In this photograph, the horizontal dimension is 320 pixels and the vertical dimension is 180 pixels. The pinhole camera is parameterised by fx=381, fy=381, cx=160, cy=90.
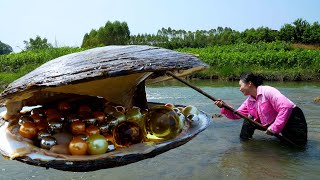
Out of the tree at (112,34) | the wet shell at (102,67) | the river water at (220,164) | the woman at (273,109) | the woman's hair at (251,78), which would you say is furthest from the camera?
the tree at (112,34)

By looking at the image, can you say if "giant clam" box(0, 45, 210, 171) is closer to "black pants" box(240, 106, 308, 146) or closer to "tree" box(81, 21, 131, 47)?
"black pants" box(240, 106, 308, 146)

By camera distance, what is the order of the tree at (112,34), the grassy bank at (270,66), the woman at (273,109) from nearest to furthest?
the woman at (273,109)
the grassy bank at (270,66)
the tree at (112,34)

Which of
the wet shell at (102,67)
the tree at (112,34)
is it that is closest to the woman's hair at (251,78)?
the wet shell at (102,67)

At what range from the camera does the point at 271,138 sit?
227 inches

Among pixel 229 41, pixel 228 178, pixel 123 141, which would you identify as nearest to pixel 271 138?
pixel 228 178

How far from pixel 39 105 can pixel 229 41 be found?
130ft

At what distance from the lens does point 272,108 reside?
15.8 ft

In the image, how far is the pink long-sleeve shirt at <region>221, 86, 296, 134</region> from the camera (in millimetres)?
4547

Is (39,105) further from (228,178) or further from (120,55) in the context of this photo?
(228,178)

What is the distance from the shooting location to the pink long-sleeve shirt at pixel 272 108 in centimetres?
455

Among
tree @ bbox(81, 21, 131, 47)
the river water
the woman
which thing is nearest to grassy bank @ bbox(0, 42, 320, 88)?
the river water

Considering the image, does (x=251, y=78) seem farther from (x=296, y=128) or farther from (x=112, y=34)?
(x=112, y=34)

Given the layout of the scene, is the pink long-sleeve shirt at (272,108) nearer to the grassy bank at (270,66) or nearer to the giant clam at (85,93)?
the giant clam at (85,93)

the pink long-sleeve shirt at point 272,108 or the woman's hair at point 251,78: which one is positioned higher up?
the woman's hair at point 251,78
